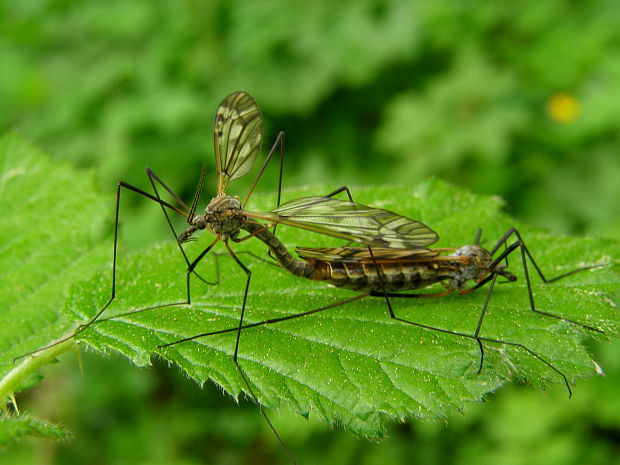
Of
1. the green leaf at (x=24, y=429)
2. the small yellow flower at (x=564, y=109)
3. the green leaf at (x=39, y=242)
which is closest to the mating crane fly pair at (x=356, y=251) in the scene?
the green leaf at (x=39, y=242)

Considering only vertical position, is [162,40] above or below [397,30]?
above

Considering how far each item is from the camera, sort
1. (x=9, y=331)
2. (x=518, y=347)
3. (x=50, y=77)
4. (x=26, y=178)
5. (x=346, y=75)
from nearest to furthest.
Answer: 1. (x=518, y=347)
2. (x=9, y=331)
3. (x=26, y=178)
4. (x=346, y=75)
5. (x=50, y=77)

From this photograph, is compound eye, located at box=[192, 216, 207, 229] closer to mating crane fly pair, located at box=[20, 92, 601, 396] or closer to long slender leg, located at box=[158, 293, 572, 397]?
mating crane fly pair, located at box=[20, 92, 601, 396]

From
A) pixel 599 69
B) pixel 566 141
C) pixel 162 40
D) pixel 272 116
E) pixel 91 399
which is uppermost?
pixel 162 40

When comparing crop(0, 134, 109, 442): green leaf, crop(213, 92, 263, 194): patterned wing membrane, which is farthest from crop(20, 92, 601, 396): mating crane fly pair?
crop(0, 134, 109, 442): green leaf

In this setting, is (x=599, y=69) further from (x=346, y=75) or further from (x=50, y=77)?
(x=50, y=77)

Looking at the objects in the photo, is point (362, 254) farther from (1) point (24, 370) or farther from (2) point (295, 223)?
(1) point (24, 370)

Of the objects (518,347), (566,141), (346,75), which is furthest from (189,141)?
(518,347)
